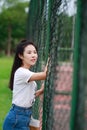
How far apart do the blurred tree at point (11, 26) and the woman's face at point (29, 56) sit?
51408mm

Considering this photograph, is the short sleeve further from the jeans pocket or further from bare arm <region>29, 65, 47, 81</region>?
the jeans pocket

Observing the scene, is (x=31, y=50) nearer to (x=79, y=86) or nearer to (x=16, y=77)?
(x=16, y=77)

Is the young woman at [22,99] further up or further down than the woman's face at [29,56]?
further down

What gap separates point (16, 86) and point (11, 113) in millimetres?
208

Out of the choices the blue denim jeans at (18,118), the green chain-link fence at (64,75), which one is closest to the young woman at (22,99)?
the blue denim jeans at (18,118)

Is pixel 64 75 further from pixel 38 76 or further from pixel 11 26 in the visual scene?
pixel 11 26

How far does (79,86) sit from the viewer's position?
7.46 feet

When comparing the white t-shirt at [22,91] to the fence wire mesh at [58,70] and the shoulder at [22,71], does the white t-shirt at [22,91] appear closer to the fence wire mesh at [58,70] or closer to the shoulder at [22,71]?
the shoulder at [22,71]

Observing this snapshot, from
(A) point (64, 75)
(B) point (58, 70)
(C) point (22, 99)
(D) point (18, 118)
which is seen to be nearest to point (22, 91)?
(C) point (22, 99)

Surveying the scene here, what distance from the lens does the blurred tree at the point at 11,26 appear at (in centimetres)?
5678

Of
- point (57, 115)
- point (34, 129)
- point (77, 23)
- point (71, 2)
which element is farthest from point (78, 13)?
point (34, 129)

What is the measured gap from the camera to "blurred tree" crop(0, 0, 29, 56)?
186 ft

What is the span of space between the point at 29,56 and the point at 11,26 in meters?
54.5

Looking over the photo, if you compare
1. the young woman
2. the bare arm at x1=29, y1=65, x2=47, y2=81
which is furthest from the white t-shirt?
the bare arm at x1=29, y1=65, x2=47, y2=81
